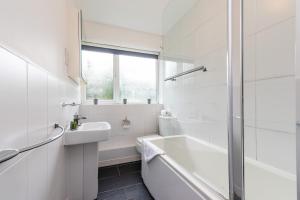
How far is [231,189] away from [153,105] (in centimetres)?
191

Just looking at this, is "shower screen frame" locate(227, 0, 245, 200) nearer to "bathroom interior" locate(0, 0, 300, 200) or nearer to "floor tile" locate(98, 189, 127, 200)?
"bathroom interior" locate(0, 0, 300, 200)

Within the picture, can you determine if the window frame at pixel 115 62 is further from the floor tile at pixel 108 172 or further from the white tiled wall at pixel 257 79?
the white tiled wall at pixel 257 79

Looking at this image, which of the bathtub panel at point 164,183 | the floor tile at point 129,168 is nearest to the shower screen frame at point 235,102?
the bathtub panel at point 164,183

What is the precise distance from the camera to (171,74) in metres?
2.42

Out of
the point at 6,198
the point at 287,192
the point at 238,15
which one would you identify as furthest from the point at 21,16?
the point at 287,192

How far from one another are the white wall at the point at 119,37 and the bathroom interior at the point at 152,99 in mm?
17

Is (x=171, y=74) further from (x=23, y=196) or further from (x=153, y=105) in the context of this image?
(x=23, y=196)

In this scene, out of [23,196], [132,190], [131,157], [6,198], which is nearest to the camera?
[6,198]

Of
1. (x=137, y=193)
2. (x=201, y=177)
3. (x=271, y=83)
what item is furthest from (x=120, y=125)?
(x=271, y=83)

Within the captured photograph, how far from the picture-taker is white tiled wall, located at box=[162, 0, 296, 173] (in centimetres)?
99

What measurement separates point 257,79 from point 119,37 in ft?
7.09

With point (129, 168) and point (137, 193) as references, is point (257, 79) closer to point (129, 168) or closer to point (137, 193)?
point (137, 193)

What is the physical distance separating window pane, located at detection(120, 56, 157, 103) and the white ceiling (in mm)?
596

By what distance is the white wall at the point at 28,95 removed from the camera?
0.46 metres
